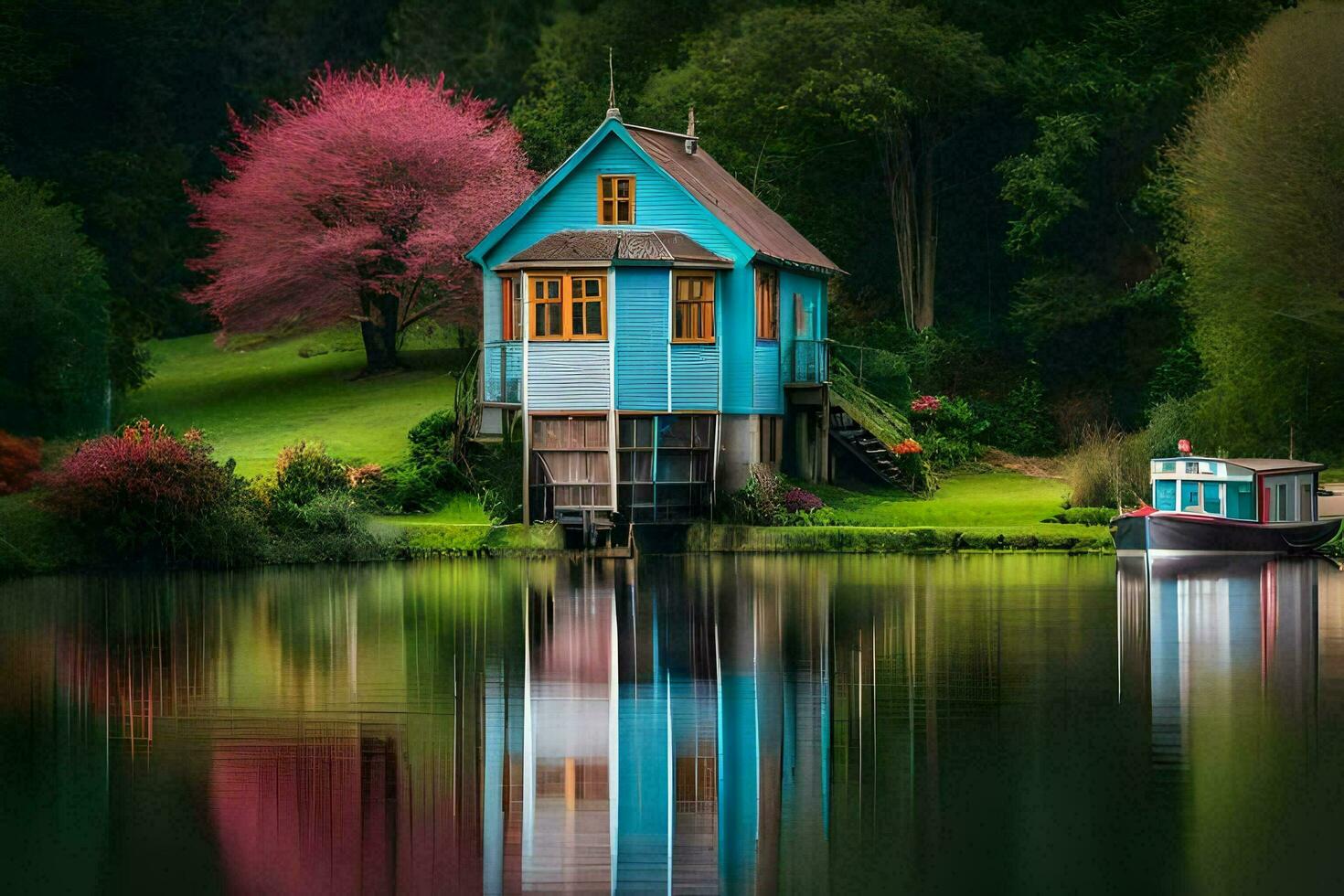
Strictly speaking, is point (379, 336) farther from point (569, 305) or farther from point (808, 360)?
point (569, 305)

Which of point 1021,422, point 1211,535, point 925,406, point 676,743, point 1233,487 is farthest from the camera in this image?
point 1021,422

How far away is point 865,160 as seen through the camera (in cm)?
6912

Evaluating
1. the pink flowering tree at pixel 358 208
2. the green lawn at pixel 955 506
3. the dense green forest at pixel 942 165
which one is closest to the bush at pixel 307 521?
the dense green forest at pixel 942 165

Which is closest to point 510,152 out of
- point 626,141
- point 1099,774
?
point 626,141

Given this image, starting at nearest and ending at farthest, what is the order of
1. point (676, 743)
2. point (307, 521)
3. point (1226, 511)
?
point (676, 743) → point (307, 521) → point (1226, 511)

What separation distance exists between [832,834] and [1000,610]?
55.1 ft

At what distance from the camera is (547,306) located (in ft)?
161

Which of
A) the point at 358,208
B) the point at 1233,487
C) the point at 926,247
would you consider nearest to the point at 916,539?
the point at 1233,487

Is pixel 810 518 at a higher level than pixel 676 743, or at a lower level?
higher

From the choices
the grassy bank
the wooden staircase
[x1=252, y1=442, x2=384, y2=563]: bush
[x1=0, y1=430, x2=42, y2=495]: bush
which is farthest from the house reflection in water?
the wooden staircase

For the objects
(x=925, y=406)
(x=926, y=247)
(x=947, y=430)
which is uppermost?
(x=926, y=247)

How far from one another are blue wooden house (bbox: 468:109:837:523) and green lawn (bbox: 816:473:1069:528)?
240 centimetres

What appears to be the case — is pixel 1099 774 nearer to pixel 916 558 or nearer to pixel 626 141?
pixel 916 558

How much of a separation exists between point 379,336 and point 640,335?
1900cm
